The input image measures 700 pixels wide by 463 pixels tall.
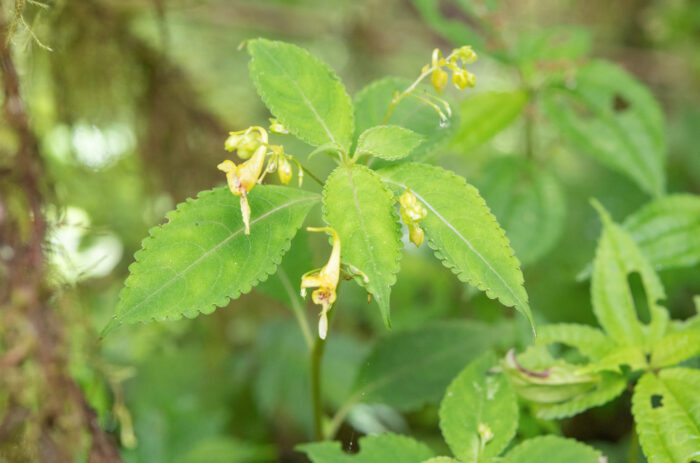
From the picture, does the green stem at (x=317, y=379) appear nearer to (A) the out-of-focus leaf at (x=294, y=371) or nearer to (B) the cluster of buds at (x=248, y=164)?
(B) the cluster of buds at (x=248, y=164)

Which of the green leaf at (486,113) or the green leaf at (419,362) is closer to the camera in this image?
the green leaf at (419,362)

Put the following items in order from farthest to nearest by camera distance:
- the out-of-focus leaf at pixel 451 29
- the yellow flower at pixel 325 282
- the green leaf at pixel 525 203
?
the out-of-focus leaf at pixel 451 29 < the green leaf at pixel 525 203 < the yellow flower at pixel 325 282

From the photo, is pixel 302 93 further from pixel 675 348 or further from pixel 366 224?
pixel 675 348

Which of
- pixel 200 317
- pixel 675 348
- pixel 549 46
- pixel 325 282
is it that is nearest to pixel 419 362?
pixel 675 348

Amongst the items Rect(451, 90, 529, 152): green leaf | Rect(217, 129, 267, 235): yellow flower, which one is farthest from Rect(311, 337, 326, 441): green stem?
Answer: Rect(451, 90, 529, 152): green leaf

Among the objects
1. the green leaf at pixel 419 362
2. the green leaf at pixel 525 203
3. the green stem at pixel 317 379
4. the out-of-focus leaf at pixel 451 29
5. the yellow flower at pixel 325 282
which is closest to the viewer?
the yellow flower at pixel 325 282

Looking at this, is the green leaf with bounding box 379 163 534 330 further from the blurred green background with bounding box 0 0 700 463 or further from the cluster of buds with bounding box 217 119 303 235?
the blurred green background with bounding box 0 0 700 463

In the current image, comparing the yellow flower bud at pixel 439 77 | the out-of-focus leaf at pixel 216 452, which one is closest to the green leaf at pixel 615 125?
the yellow flower bud at pixel 439 77
